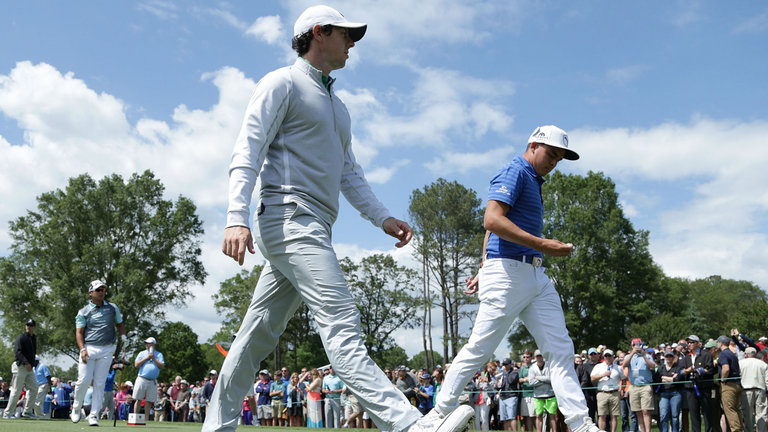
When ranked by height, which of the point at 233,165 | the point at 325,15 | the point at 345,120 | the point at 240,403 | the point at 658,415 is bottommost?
the point at 658,415

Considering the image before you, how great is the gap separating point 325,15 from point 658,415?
52.2 feet

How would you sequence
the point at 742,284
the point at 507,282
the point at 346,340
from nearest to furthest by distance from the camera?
1. the point at 346,340
2. the point at 507,282
3. the point at 742,284

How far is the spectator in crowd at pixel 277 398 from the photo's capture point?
24.9 m

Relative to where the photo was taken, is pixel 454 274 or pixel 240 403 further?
pixel 454 274

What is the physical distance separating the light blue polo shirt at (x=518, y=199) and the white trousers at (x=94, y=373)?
7442 mm

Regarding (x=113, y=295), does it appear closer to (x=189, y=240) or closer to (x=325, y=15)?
(x=189, y=240)

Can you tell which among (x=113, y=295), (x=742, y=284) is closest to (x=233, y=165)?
(x=113, y=295)

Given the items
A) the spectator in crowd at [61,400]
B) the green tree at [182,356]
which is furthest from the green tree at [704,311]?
the green tree at [182,356]

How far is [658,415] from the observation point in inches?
661

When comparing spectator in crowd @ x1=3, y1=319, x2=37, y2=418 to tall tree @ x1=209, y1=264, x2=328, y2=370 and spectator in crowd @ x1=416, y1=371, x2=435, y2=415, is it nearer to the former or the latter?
spectator in crowd @ x1=416, y1=371, x2=435, y2=415

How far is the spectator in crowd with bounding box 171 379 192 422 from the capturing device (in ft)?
104

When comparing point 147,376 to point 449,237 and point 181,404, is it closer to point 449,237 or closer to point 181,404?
point 181,404

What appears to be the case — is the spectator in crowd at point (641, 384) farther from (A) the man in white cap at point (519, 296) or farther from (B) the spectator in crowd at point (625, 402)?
(A) the man in white cap at point (519, 296)

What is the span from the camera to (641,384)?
16141mm
